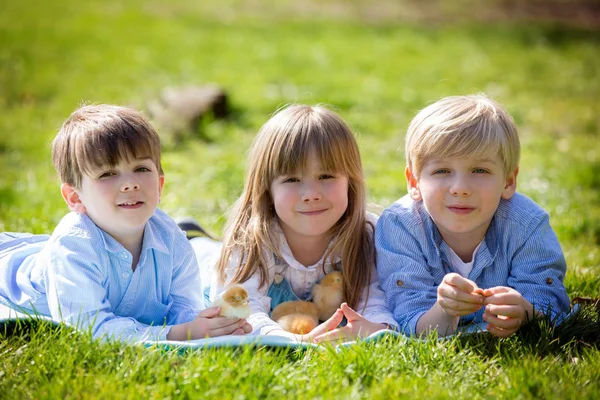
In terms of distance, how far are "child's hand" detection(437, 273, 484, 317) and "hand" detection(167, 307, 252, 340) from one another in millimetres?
898

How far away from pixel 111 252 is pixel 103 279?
13 centimetres

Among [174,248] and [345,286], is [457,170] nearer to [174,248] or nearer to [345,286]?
[345,286]

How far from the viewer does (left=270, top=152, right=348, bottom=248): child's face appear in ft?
11.6

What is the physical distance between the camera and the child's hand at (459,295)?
307 cm

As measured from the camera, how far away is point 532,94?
397 inches

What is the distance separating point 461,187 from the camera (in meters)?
3.33

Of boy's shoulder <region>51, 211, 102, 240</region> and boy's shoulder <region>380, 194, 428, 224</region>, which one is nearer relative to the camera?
boy's shoulder <region>51, 211, 102, 240</region>

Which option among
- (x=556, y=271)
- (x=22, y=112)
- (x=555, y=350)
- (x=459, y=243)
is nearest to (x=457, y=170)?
(x=459, y=243)

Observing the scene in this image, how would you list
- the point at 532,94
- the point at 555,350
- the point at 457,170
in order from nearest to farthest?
the point at 555,350 → the point at 457,170 → the point at 532,94

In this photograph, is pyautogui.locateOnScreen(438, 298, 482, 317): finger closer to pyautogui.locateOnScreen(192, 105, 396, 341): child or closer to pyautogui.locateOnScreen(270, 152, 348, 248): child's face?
pyautogui.locateOnScreen(192, 105, 396, 341): child

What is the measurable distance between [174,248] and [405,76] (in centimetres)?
809

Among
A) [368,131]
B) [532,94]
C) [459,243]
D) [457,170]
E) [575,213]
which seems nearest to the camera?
[457,170]

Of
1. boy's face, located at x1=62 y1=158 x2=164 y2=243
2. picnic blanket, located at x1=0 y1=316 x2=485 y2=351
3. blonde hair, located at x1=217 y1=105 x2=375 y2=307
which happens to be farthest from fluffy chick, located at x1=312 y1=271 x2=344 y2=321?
boy's face, located at x1=62 y1=158 x2=164 y2=243

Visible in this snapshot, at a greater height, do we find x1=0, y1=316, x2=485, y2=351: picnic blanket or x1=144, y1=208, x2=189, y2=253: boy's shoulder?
x1=144, y1=208, x2=189, y2=253: boy's shoulder
